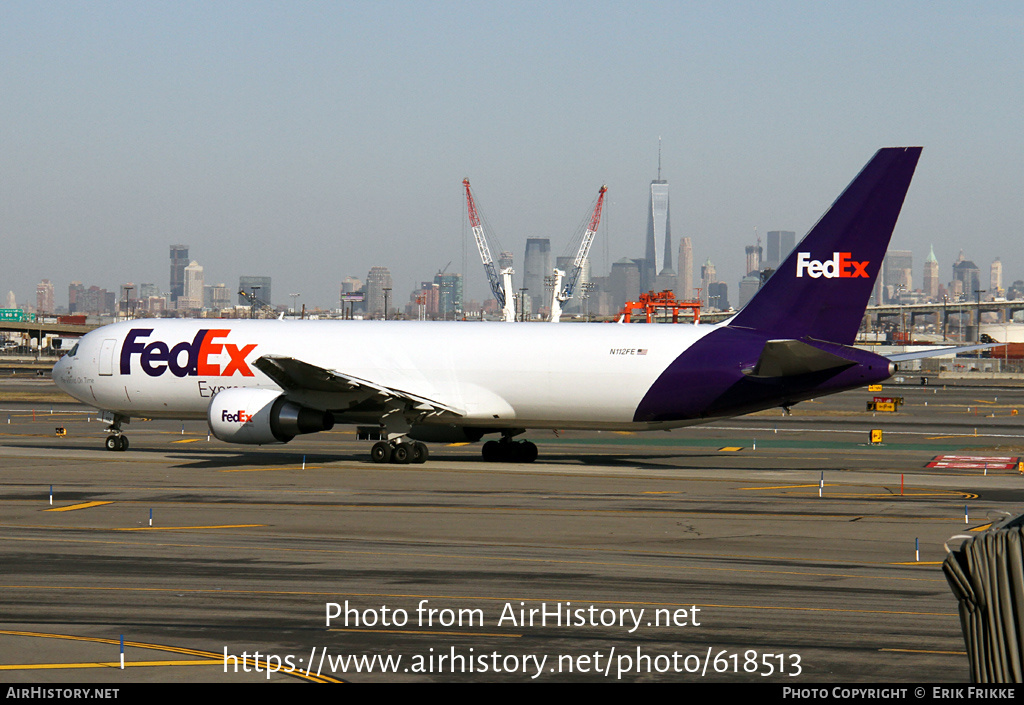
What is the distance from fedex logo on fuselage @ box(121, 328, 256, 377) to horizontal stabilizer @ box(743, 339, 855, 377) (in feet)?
62.2

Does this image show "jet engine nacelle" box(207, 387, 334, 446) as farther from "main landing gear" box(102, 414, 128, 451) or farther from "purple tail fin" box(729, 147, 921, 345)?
"purple tail fin" box(729, 147, 921, 345)

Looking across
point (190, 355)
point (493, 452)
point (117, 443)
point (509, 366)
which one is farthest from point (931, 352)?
point (117, 443)

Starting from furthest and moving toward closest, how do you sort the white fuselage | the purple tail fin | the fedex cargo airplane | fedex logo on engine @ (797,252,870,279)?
the white fuselage, fedex logo on engine @ (797,252,870,279), the fedex cargo airplane, the purple tail fin

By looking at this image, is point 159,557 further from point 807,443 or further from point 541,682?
point 807,443

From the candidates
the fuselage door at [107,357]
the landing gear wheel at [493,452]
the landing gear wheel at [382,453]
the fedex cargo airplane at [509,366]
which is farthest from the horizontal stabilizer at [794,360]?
the fuselage door at [107,357]

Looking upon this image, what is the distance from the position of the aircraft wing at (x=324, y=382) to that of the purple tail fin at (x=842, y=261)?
12.2 meters

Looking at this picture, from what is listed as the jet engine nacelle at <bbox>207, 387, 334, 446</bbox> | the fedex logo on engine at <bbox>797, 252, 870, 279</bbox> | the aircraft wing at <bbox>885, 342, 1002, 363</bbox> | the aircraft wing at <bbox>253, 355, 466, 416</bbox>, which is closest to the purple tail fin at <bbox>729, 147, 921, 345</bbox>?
the fedex logo on engine at <bbox>797, 252, 870, 279</bbox>

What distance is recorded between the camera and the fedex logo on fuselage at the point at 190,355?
Answer: 4072 centimetres

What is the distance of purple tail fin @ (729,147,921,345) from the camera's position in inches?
1394

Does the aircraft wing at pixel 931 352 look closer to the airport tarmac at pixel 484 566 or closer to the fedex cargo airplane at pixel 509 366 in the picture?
the fedex cargo airplane at pixel 509 366

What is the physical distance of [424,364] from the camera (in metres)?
39.8

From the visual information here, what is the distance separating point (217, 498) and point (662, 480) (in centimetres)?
1408
